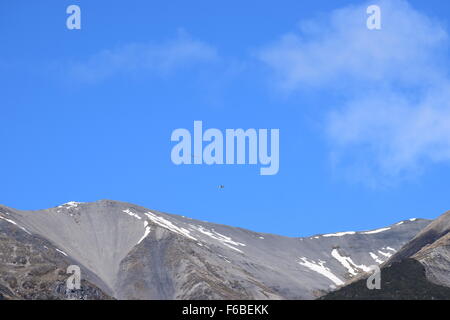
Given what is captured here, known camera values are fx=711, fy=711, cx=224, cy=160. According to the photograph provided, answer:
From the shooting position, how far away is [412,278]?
193750 millimetres
